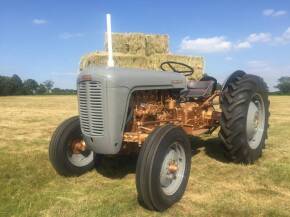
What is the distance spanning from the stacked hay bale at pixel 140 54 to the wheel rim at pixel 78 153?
926cm

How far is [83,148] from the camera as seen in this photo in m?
4.95

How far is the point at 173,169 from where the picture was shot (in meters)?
4.01

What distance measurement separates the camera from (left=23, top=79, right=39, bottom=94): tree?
117 ft

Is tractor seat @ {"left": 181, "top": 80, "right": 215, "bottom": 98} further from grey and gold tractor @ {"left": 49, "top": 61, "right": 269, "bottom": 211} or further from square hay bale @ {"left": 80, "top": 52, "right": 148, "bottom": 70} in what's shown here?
square hay bale @ {"left": 80, "top": 52, "right": 148, "bottom": 70}

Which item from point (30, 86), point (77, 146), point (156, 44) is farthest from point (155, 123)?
point (30, 86)

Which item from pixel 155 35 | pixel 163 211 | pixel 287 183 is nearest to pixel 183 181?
pixel 163 211

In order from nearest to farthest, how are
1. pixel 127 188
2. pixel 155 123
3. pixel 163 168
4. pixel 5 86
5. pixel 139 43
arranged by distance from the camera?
pixel 163 168, pixel 127 188, pixel 155 123, pixel 139 43, pixel 5 86

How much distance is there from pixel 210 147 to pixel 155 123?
212cm

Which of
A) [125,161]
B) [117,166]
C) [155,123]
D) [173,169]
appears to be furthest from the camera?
[125,161]

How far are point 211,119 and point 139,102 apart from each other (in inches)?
65.9

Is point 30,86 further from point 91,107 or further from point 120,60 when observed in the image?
point 91,107

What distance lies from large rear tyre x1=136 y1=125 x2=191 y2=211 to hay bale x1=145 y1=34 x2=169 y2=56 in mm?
12010

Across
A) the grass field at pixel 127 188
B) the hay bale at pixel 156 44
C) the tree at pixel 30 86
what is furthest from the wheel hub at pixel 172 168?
the tree at pixel 30 86

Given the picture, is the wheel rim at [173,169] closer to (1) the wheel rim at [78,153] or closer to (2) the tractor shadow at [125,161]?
(2) the tractor shadow at [125,161]
